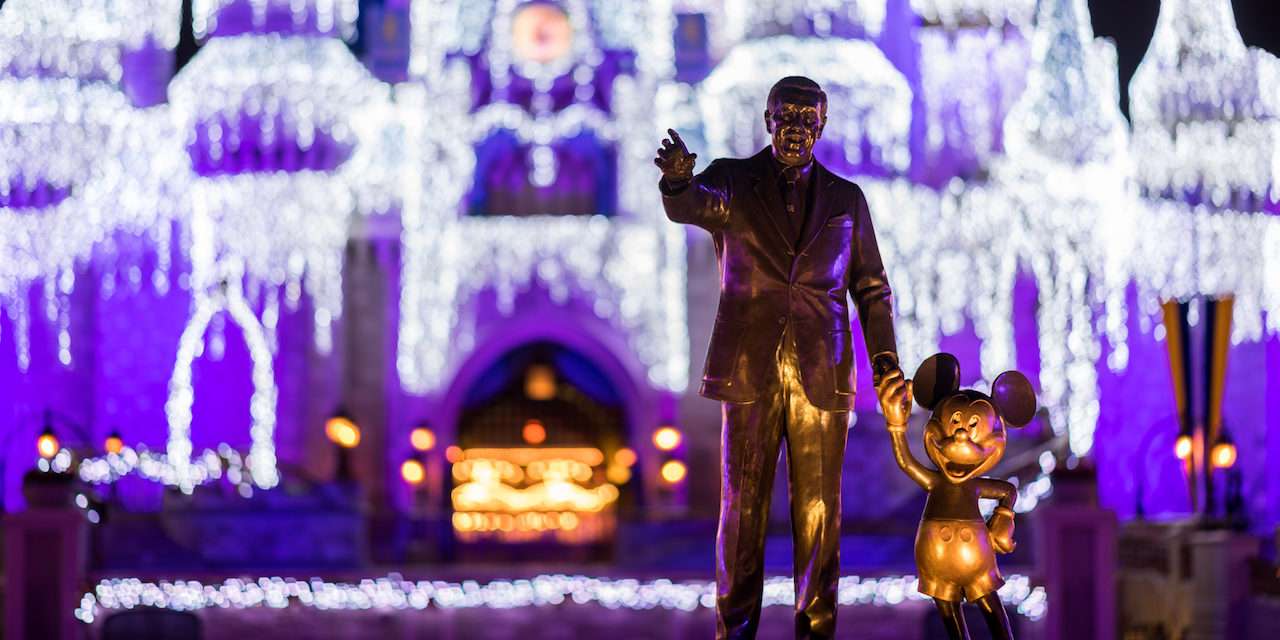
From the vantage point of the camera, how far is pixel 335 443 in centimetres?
2230

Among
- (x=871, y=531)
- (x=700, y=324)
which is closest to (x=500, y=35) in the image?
(x=700, y=324)

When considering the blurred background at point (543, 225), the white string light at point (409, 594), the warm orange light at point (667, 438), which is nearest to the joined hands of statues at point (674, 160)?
the white string light at point (409, 594)

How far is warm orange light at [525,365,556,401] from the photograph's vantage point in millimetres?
23562

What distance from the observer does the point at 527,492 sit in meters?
23.0

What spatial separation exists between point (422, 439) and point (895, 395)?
17.1 m

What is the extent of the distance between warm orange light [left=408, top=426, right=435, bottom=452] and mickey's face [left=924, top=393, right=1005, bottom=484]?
17000mm

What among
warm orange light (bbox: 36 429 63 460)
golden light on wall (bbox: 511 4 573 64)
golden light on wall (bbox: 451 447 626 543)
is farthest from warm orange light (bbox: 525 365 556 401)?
warm orange light (bbox: 36 429 63 460)

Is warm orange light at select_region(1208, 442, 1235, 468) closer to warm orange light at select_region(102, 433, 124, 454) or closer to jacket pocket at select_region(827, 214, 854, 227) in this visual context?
warm orange light at select_region(102, 433, 124, 454)

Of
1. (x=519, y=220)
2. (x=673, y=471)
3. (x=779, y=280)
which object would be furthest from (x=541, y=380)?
(x=779, y=280)

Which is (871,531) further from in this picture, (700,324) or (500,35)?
(500,35)

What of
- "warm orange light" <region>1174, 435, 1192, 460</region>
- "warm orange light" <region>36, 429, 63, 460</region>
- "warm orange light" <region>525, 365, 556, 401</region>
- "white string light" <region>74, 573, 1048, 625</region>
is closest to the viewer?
"white string light" <region>74, 573, 1048, 625</region>

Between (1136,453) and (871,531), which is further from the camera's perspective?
(1136,453)

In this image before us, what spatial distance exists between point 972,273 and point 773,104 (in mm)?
17547

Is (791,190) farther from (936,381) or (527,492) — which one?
(527,492)
